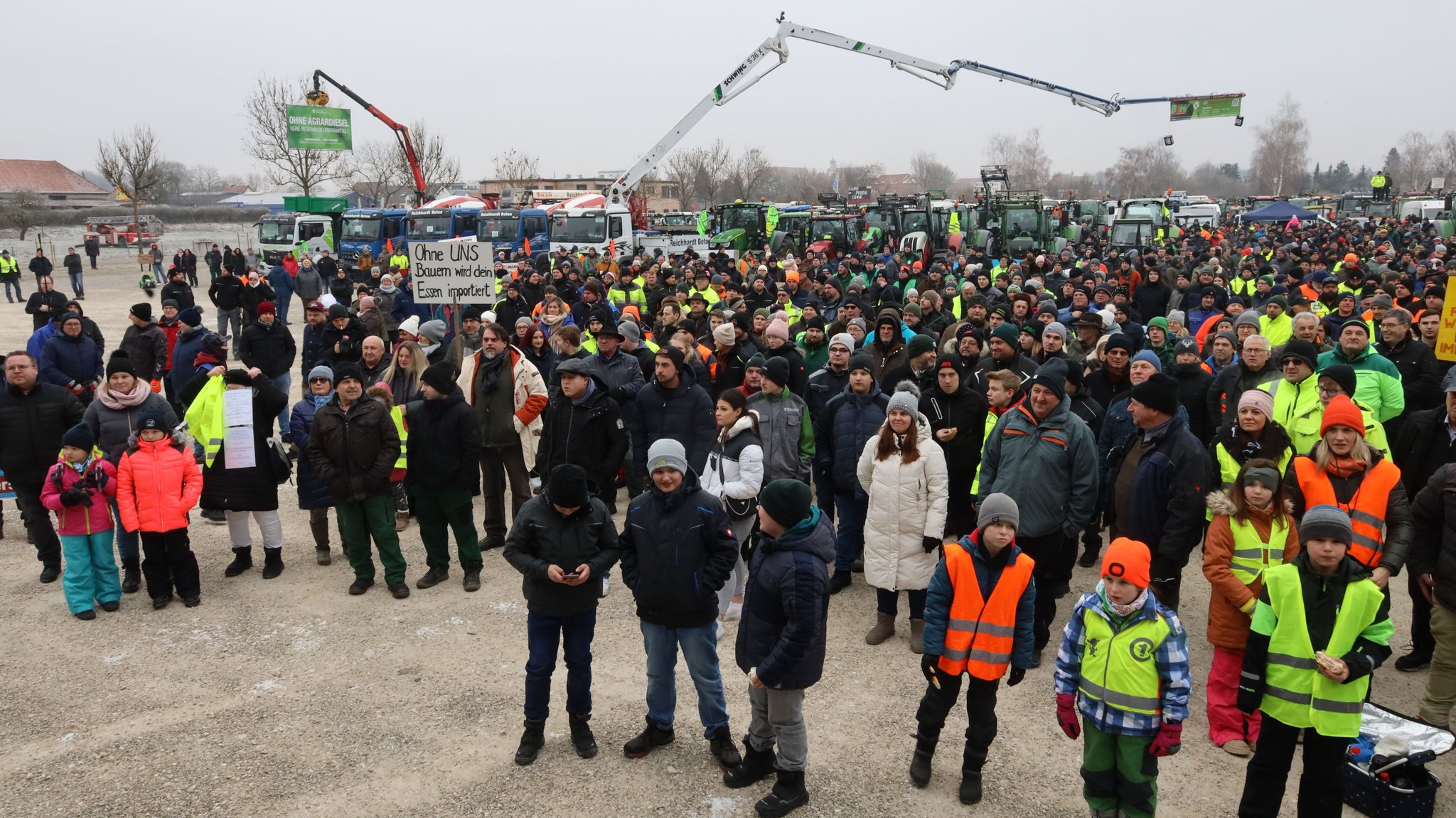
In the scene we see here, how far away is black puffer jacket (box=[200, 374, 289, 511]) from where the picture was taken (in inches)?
282

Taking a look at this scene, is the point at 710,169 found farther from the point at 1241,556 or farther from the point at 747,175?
the point at 1241,556

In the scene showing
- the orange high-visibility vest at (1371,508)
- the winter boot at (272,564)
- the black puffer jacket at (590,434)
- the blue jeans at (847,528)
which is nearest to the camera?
the orange high-visibility vest at (1371,508)

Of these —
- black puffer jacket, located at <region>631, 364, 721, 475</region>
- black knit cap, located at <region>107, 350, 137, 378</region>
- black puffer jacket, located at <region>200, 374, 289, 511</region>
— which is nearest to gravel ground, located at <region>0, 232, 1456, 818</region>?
black puffer jacket, located at <region>200, 374, 289, 511</region>

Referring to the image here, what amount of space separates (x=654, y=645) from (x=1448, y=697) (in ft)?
13.0

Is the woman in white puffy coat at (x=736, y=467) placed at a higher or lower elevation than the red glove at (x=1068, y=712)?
higher

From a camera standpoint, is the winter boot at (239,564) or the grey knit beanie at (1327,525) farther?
the winter boot at (239,564)

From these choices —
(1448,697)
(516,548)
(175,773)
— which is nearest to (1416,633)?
(1448,697)

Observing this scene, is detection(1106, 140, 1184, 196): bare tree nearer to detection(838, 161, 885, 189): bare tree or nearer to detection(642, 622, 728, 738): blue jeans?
detection(838, 161, 885, 189): bare tree

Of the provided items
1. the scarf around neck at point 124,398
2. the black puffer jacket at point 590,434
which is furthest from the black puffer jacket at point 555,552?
the scarf around neck at point 124,398

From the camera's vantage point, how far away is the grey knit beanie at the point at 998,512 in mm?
4238

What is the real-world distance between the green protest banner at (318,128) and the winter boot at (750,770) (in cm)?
3745

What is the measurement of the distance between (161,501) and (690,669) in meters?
4.24

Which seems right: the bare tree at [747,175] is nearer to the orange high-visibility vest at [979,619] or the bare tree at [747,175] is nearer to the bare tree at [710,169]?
the bare tree at [710,169]

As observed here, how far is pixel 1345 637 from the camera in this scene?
12.3 ft
